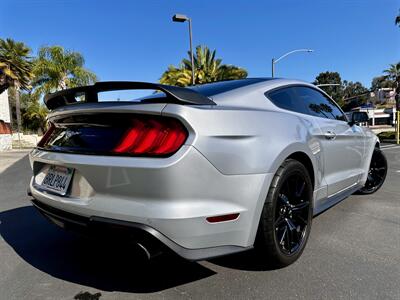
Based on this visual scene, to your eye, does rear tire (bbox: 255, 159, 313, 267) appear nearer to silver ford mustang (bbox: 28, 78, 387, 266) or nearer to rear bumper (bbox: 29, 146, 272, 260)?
silver ford mustang (bbox: 28, 78, 387, 266)

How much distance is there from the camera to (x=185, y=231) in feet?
6.06

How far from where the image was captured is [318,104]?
3408 mm

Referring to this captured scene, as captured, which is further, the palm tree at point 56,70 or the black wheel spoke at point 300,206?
the palm tree at point 56,70

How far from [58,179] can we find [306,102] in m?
2.31

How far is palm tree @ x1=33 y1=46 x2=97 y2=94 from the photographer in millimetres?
22594

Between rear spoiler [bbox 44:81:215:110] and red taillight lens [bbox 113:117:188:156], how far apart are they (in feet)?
0.53

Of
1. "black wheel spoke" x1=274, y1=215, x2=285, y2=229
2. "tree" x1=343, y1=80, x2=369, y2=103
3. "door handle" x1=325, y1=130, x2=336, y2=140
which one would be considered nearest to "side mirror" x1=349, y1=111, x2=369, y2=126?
"door handle" x1=325, y1=130, x2=336, y2=140

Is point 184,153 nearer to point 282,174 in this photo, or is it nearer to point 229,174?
point 229,174

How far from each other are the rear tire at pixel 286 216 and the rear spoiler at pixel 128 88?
30.4 inches

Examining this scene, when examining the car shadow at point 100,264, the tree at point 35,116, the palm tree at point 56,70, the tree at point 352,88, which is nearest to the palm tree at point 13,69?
the palm tree at point 56,70

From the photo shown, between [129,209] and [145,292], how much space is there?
0.70 metres

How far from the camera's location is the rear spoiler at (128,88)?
1.96 m

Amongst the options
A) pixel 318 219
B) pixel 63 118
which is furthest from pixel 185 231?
pixel 318 219

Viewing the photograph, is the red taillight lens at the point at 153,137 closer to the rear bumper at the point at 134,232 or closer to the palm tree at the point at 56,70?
the rear bumper at the point at 134,232
